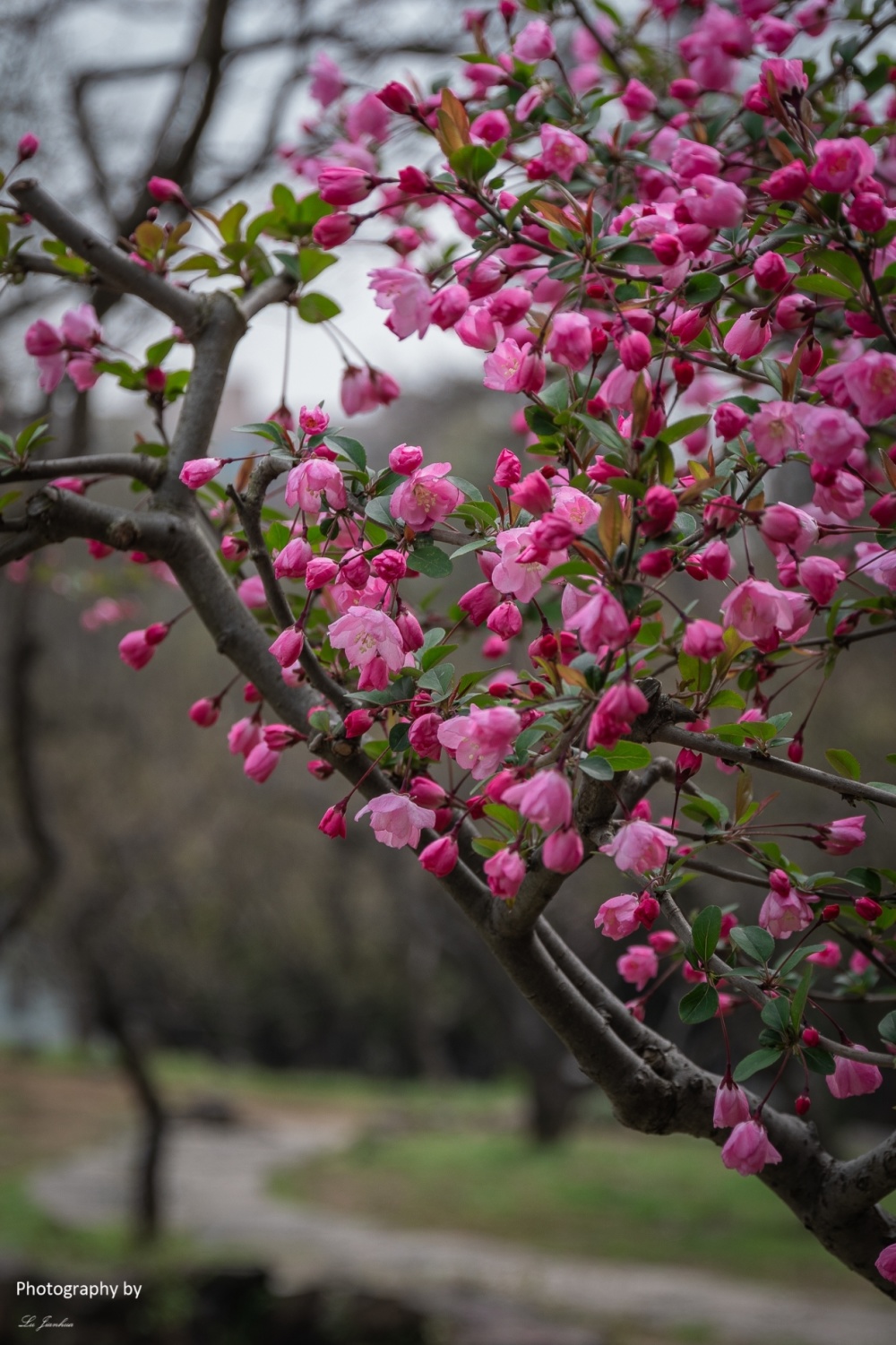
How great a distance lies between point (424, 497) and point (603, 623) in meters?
0.26

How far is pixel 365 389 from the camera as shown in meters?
1.48

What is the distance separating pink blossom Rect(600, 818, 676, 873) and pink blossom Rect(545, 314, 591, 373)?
0.42m

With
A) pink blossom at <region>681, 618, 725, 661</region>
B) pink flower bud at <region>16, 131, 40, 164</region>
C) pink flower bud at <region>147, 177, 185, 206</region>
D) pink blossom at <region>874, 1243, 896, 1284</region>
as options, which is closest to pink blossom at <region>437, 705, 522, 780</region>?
pink blossom at <region>681, 618, 725, 661</region>

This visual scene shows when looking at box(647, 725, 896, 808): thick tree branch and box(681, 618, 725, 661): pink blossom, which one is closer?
box(681, 618, 725, 661): pink blossom

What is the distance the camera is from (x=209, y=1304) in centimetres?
453

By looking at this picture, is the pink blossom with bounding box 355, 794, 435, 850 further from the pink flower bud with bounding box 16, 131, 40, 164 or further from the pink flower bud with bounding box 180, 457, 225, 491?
the pink flower bud with bounding box 16, 131, 40, 164

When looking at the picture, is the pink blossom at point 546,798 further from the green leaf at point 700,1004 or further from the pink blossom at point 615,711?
the green leaf at point 700,1004

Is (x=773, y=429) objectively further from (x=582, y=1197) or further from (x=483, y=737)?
(x=582, y=1197)

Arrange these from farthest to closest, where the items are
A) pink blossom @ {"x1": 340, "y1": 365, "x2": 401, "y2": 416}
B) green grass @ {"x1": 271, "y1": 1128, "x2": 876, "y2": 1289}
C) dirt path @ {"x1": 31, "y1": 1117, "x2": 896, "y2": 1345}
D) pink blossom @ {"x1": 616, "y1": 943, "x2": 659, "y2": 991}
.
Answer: green grass @ {"x1": 271, "y1": 1128, "x2": 876, "y2": 1289}, dirt path @ {"x1": 31, "y1": 1117, "x2": 896, "y2": 1345}, pink blossom @ {"x1": 340, "y1": 365, "x2": 401, "y2": 416}, pink blossom @ {"x1": 616, "y1": 943, "x2": 659, "y2": 991}

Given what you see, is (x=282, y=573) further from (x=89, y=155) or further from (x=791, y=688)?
(x=791, y=688)

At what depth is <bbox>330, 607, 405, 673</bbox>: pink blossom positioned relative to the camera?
962 millimetres

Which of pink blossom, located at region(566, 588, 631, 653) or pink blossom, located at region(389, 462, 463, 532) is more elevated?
pink blossom, located at region(389, 462, 463, 532)

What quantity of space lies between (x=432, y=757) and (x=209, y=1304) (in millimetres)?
4463

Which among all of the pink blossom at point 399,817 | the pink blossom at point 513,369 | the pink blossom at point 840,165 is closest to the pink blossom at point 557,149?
the pink blossom at point 513,369
